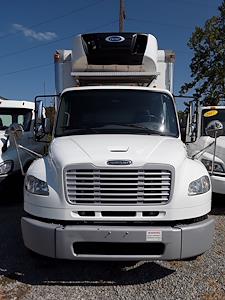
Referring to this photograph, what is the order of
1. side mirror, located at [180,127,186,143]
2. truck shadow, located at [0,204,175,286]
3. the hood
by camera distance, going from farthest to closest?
side mirror, located at [180,127,186,143], truck shadow, located at [0,204,175,286], the hood

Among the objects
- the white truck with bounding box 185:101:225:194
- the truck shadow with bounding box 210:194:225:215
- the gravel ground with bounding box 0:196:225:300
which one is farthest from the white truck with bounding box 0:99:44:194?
the truck shadow with bounding box 210:194:225:215

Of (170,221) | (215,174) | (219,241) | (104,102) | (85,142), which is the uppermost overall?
(104,102)

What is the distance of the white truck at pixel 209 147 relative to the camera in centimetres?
607

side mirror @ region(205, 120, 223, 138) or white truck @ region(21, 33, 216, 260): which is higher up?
side mirror @ region(205, 120, 223, 138)

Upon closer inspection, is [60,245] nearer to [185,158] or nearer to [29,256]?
[29,256]

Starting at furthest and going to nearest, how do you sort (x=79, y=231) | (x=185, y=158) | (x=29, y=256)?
(x=29, y=256) → (x=185, y=158) → (x=79, y=231)

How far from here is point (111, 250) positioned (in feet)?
13.6

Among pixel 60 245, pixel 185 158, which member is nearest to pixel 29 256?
pixel 60 245

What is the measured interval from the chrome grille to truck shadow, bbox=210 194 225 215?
357 cm

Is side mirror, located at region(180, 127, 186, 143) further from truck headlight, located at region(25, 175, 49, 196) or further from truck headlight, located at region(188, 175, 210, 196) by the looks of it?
truck headlight, located at region(25, 175, 49, 196)

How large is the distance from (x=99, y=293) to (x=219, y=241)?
2.37m

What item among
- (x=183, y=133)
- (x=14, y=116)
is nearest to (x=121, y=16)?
(x=14, y=116)

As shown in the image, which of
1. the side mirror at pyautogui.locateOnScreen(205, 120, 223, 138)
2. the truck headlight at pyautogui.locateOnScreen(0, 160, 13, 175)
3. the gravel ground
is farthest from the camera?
the truck headlight at pyautogui.locateOnScreen(0, 160, 13, 175)

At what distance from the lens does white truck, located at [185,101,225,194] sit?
607 cm
